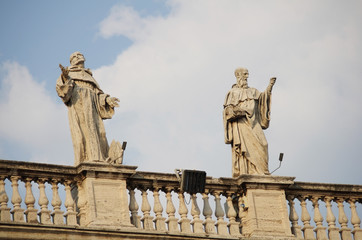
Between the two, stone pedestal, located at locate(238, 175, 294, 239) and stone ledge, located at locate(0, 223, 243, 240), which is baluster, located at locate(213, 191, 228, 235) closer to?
stone pedestal, located at locate(238, 175, 294, 239)

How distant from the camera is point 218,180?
2348 centimetres

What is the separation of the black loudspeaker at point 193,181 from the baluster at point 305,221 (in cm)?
244

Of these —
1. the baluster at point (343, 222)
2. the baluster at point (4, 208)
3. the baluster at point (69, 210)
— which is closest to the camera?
the baluster at point (4, 208)

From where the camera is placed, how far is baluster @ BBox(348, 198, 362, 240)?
2430cm

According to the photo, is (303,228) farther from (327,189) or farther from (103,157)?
(103,157)

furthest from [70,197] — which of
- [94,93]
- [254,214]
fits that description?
[254,214]

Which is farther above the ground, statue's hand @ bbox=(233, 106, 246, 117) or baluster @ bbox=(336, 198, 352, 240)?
statue's hand @ bbox=(233, 106, 246, 117)

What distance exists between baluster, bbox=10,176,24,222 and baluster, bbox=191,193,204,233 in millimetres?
3613

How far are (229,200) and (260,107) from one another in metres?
2.42

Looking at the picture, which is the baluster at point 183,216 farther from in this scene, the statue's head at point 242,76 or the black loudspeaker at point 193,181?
the statue's head at point 242,76

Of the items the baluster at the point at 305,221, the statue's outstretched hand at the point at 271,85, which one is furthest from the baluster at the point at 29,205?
the statue's outstretched hand at the point at 271,85

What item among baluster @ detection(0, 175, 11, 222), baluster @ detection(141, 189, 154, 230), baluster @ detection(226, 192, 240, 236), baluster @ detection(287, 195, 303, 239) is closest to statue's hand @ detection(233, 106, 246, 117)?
baluster @ detection(226, 192, 240, 236)

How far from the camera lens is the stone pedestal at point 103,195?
21812mm

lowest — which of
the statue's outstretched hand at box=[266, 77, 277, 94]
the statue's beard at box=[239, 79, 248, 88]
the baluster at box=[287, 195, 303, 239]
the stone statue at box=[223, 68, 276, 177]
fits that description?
the baluster at box=[287, 195, 303, 239]
